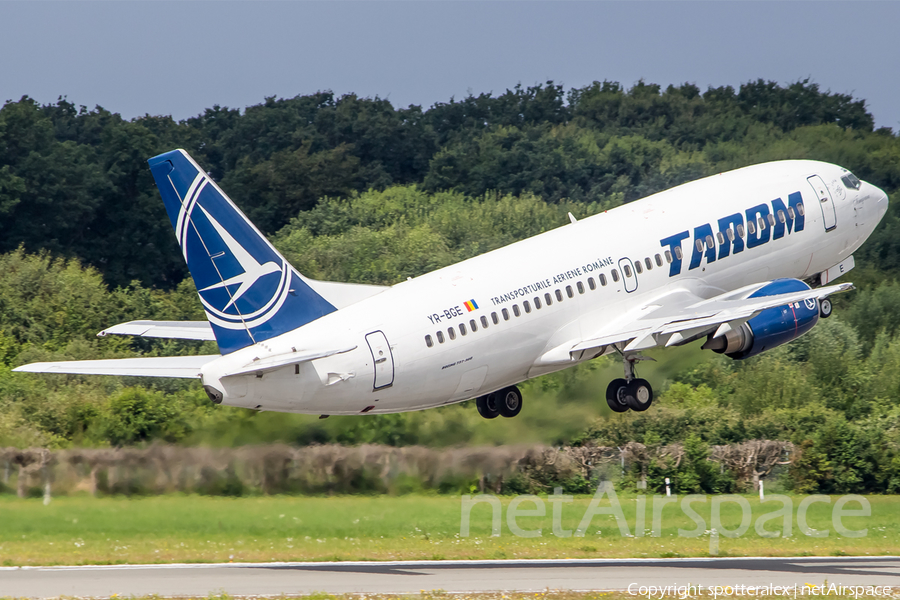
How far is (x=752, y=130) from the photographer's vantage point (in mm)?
112062

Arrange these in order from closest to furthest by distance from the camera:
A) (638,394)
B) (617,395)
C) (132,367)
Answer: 1. (132,367)
2. (638,394)
3. (617,395)

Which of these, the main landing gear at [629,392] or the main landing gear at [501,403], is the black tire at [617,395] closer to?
the main landing gear at [629,392]

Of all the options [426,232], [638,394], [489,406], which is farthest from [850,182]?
[426,232]

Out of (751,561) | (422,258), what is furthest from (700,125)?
(751,561)

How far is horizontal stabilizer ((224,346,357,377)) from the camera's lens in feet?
98.8

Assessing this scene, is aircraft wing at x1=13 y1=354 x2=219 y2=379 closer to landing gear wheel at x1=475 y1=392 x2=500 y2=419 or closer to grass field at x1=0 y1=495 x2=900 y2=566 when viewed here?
grass field at x1=0 y1=495 x2=900 y2=566

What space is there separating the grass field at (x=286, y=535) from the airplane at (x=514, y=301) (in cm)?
394

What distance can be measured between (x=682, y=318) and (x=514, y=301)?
4576mm

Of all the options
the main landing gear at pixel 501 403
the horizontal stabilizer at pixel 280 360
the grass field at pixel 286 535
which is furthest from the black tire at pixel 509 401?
the horizontal stabilizer at pixel 280 360

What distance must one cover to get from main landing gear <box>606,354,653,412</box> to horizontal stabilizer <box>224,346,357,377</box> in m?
9.61

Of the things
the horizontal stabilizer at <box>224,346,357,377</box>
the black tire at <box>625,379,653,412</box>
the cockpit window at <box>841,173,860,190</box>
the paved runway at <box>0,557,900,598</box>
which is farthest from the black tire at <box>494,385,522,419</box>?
the cockpit window at <box>841,173,860,190</box>

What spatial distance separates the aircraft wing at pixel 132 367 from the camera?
98.3ft

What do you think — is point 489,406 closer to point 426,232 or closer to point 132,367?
point 132,367

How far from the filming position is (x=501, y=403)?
38.4m
